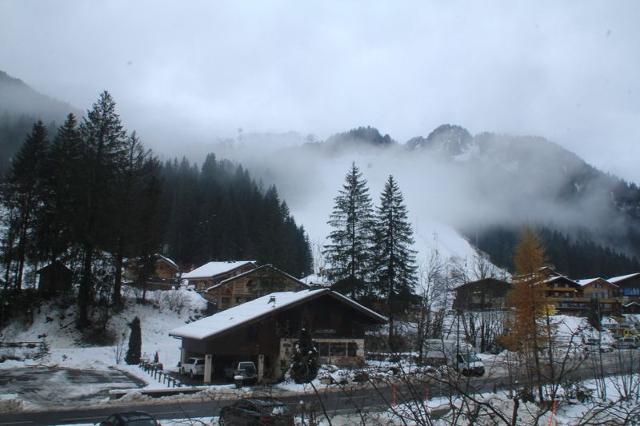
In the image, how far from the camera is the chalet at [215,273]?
72.8 metres

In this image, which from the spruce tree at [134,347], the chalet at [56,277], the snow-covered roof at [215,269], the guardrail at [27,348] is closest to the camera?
the guardrail at [27,348]

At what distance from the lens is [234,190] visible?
10962 cm

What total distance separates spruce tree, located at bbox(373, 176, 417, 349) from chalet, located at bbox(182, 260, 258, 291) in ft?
97.7

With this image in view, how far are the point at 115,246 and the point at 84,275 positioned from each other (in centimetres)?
409

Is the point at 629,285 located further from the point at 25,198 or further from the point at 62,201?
the point at 25,198

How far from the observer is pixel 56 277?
46844 millimetres

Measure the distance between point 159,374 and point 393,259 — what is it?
85.3 feet

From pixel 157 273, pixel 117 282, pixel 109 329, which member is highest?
pixel 157 273

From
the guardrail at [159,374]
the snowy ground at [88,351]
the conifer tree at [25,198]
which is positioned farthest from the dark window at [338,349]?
the conifer tree at [25,198]

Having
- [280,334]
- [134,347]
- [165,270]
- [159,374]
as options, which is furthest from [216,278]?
[159,374]

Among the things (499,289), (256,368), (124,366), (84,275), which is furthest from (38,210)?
(499,289)

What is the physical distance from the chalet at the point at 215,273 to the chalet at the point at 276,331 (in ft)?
119

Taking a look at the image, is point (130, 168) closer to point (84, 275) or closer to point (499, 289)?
point (84, 275)

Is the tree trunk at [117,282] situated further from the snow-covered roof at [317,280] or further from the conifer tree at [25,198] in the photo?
the snow-covered roof at [317,280]
